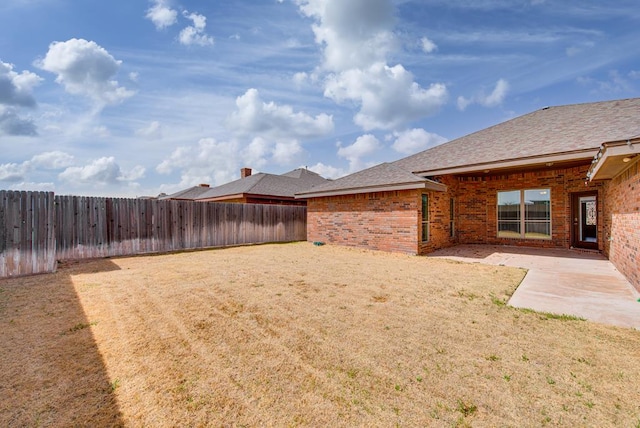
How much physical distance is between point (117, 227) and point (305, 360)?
10157mm

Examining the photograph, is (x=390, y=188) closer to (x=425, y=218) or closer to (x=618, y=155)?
(x=425, y=218)

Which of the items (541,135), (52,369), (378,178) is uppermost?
(541,135)

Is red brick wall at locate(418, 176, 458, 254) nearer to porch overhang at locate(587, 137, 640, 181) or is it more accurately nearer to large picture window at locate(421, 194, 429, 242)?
large picture window at locate(421, 194, 429, 242)

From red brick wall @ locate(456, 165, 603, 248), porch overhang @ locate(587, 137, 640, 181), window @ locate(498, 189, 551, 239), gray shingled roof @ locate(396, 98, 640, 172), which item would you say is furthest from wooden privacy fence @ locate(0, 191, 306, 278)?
porch overhang @ locate(587, 137, 640, 181)

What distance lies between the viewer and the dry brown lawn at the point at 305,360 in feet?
6.93

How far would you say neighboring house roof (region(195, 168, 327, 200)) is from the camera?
19469 mm

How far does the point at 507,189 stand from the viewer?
11.6 meters

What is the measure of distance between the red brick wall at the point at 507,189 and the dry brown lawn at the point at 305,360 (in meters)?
7.92

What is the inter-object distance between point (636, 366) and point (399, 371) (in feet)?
7.85

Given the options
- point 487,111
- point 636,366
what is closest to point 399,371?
point 636,366

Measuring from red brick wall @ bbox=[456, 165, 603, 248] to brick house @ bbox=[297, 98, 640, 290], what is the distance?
0.03 m

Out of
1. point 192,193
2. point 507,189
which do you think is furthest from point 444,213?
point 192,193

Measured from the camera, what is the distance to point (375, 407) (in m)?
2.16

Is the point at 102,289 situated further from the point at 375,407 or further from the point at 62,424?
the point at 375,407
